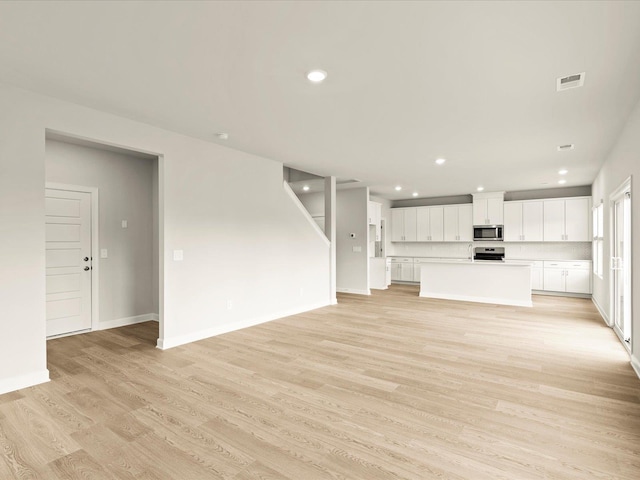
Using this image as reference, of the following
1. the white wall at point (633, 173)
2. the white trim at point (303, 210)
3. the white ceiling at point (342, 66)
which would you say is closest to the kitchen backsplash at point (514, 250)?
the white wall at point (633, 173)

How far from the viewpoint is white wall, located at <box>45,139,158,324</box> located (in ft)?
16.9

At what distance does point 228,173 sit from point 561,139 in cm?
465

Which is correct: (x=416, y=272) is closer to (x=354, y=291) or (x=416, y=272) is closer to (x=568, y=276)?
(x=354, y=291)

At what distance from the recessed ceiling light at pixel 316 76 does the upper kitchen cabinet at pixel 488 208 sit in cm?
819

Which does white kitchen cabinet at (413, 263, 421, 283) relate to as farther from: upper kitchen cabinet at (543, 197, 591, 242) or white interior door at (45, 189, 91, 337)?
white interior door at (45, 189, 91, 337)

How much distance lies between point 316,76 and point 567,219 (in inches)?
334

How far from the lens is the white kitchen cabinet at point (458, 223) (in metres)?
10.2

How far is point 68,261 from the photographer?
5.09m

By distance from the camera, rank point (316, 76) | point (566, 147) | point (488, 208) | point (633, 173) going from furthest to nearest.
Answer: point (488, 208) < point (566, 147) < point (633, 173) < point (316, 76)

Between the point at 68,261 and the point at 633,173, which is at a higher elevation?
the point at 633,173

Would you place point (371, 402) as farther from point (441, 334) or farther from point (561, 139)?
point (561, 139)

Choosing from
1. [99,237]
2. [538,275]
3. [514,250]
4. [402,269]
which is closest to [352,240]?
[402,269]

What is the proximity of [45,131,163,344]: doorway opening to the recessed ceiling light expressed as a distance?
2686 millimetres

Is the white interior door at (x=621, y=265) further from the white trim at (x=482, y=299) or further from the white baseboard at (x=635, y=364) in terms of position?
the white trim at (x=482, y=299)
